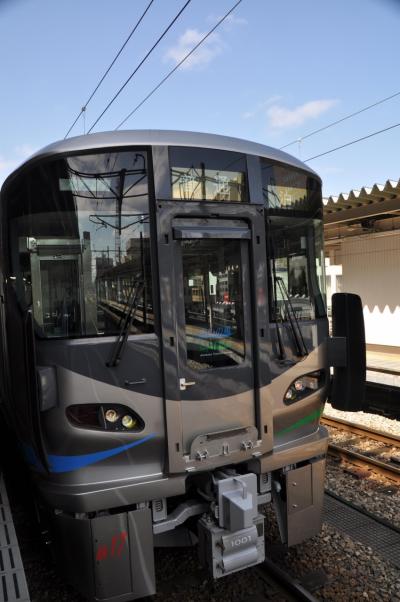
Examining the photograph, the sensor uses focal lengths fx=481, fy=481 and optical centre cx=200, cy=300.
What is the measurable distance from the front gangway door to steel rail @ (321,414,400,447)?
4.40 meters

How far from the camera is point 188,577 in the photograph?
371 cm

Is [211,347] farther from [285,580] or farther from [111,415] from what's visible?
[285,580]

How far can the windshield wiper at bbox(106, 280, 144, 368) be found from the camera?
294 centimetres

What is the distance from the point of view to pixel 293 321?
11.8 ft

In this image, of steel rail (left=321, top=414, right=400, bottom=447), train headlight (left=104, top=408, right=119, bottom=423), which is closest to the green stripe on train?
train headlight (left=104, top=408, right=119, bottom=423)

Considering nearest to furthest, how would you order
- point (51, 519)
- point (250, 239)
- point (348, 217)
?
point (51, 519)
point (250, 239)
point (348, 217)

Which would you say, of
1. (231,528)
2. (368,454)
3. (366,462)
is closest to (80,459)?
(231,528)

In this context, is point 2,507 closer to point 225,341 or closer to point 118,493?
point 118,493

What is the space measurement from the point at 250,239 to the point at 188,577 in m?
2.62

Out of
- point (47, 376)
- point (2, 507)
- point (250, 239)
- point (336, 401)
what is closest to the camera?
point (47, 376)

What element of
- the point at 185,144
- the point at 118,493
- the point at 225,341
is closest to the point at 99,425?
the point at 118,493

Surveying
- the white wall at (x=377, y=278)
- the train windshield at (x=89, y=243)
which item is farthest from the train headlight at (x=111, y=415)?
the white wall at (x=377, y=278)

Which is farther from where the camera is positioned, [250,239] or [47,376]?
[250,239]

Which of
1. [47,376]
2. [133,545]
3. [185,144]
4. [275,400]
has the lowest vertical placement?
[133,545]
